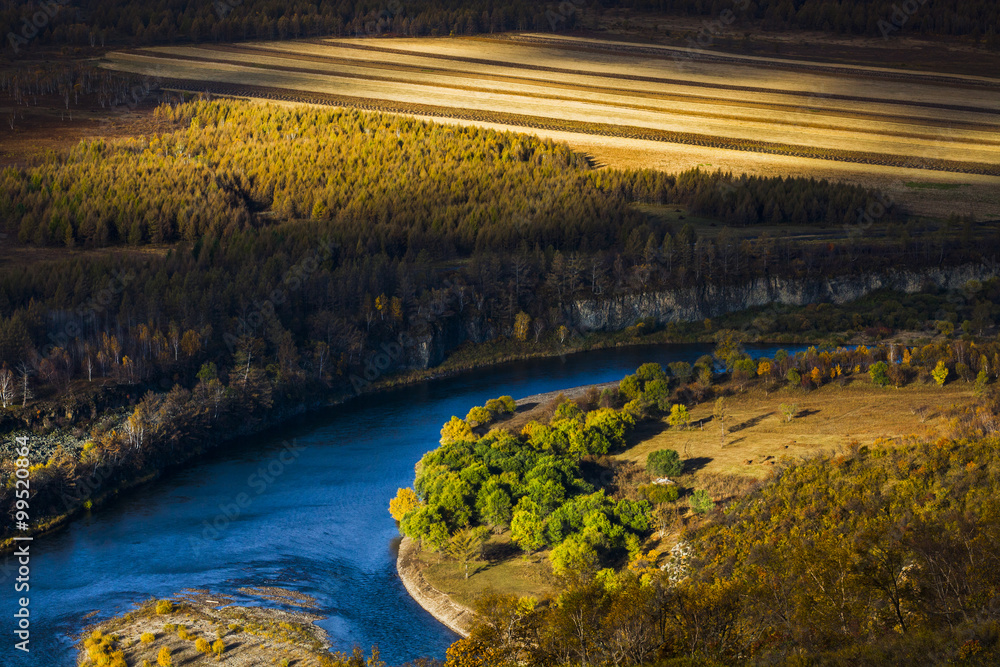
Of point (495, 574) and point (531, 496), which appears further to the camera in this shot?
point (531, 496)

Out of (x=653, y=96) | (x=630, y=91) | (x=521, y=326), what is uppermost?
(x=630, y=91)

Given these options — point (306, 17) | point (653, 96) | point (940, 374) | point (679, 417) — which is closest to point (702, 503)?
point (679, 417)

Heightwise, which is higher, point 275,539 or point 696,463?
point 696,463

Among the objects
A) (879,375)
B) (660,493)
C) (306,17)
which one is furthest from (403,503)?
(306,17)

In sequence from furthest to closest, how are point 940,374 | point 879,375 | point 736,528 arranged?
point 879,375, point 940,374, point 736,528

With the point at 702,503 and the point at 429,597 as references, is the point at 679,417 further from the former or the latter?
the point at 429,597

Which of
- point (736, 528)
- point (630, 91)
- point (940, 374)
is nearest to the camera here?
point (736, 528)

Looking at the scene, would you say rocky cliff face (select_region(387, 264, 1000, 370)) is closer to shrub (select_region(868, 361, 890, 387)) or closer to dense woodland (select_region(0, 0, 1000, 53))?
shrub (select_region(868, 361, 890, 387))

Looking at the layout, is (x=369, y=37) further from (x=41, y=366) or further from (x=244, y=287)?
(x=41, y=366)

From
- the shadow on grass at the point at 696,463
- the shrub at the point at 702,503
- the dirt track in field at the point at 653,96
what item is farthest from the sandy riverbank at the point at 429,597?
the dirt track in field at the point at 653,96
